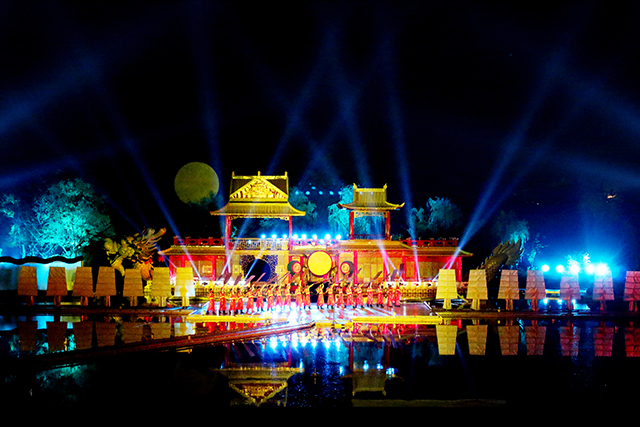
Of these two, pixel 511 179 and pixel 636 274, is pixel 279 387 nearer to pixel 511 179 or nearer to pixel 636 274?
pixel 636 274

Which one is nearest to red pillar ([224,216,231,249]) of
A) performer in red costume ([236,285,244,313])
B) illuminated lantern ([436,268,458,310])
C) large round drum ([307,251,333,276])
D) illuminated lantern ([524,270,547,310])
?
large round drum ([307,251,333,276])

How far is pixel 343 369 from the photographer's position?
7.25 m

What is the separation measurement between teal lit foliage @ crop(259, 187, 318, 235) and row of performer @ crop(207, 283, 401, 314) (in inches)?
722

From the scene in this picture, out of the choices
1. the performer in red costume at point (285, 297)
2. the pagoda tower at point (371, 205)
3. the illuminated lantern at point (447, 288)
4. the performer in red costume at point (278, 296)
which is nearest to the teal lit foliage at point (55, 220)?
the pagoda tower at point (371, 205)

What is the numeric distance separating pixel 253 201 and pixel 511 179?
69.2ft

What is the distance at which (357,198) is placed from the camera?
25906mm

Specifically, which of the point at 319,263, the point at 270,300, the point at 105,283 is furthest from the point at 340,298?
the point at 105,283

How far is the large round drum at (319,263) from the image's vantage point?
2209 cm

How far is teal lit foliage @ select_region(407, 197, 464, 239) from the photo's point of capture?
32.2 meters

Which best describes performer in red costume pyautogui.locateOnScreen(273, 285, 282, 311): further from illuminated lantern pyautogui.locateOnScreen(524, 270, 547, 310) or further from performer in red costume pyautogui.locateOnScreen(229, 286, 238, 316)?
illuminated lantern pyautogui.locateOnScreen(524, 270, 547, 310)

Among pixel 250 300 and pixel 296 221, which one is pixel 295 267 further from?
pixel 296 221

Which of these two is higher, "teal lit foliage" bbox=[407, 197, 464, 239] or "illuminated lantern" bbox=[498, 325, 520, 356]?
"teal lit foliage" bbox=[407, 197, 464, 239]

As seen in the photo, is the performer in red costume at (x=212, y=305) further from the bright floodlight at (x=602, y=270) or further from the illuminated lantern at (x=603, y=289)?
the bright floodlight at (x=602, y=270)

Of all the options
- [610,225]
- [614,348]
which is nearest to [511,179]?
[610,225]
